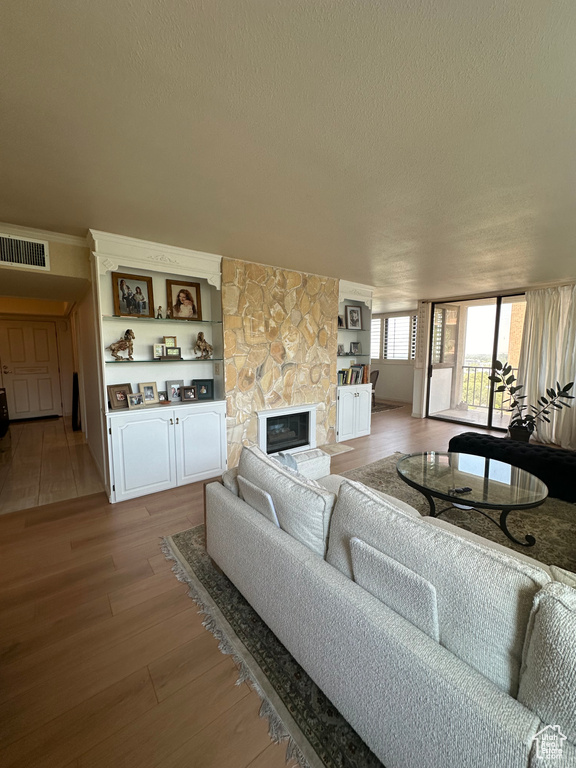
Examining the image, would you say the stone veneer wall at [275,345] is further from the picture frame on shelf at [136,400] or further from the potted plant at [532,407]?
the potted plant at [532,407]

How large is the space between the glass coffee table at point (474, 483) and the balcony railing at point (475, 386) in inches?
173

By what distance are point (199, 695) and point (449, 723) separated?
3.36ft

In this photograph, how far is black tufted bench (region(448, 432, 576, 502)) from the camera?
2.90m

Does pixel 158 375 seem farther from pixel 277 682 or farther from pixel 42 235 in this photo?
pixel 277 682

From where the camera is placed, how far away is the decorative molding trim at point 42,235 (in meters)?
2.58

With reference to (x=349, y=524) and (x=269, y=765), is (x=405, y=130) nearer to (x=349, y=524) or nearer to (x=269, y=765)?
(x=349, y=524)

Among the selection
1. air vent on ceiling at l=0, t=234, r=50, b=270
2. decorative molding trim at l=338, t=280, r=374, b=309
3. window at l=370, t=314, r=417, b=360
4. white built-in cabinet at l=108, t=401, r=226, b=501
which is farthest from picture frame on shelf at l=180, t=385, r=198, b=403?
window at l=370, t=314, r=417, b=360

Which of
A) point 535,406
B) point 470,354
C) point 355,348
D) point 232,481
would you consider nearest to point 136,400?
point 232,481

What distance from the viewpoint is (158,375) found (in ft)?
11.6

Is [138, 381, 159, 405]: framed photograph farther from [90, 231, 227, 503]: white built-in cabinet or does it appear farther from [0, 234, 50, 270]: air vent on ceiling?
[0, 234, 50, 270]: air vent on ceiling

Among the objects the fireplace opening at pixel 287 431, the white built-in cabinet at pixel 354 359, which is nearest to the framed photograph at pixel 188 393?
the fireplace opening at pixel 287 431

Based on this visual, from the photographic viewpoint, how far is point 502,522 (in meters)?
2.44

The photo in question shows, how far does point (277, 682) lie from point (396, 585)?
811 millimetres

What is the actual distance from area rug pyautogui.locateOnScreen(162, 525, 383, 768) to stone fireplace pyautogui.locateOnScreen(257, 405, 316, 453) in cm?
208
